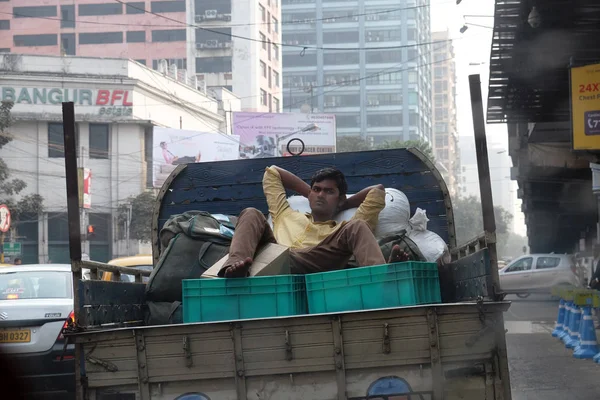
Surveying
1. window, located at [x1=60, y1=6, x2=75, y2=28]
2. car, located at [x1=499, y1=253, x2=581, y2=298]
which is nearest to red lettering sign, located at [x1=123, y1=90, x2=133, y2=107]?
car, located at [x1=499, y1=253, x2=581, y2=298]

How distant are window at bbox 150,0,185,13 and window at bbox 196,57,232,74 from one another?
676cm

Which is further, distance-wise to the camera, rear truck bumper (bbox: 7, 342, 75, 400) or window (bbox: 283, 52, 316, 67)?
window (bbox: 283, 52, 316, 67)

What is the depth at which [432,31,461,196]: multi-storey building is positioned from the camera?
168375mm

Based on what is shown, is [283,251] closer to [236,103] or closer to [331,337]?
[331,337]

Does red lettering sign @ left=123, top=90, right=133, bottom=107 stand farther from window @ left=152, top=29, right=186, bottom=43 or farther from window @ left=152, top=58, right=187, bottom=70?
window @ left=152, top=29, right=186, bottom=43

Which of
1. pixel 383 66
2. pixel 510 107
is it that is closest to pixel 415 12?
pixel 383 66

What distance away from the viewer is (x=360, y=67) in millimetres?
132000

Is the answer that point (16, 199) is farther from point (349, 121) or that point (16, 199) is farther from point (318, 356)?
point (349, 121)

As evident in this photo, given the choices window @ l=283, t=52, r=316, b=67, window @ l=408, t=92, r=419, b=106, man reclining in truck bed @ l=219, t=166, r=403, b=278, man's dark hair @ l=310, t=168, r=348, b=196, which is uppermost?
window @ l=283, t=52, r=316, b=67

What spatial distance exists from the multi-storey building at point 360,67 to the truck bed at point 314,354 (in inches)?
4683

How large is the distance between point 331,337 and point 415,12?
134 meters

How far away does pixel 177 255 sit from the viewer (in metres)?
5.62

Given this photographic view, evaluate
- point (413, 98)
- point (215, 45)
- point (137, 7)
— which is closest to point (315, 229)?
point (215, 45)

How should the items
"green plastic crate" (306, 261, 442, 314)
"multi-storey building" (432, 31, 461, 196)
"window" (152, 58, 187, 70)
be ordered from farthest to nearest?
"multi-storey building" (432, 31, 461, 196), "window" (152, 58, 187, 70), "green plastic crate" (306, 261, 442, 314)
